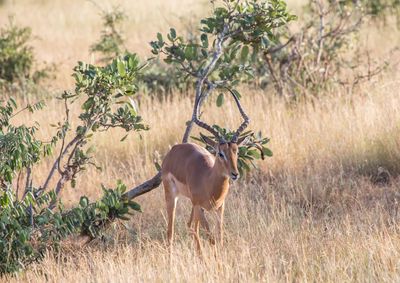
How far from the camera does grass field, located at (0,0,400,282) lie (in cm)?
591

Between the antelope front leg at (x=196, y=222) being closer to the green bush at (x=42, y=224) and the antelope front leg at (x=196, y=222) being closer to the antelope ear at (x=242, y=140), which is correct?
the green bush at (x=42, y=224)

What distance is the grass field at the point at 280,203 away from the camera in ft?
19.4

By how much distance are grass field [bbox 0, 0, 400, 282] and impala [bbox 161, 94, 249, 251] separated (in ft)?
0.85

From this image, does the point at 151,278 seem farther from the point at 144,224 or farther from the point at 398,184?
the point at 398,184

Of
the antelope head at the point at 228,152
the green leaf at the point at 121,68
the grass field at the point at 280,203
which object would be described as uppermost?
the green leaf at the point at 121,68

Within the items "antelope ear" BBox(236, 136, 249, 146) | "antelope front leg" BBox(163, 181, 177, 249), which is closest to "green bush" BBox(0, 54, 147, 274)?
"antelope front leg" BBox(163, 181, 177, 249)

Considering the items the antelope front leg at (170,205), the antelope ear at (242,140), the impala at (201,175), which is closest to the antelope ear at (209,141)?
the impala at (201,175)

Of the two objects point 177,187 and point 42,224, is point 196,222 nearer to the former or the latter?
point 177,187

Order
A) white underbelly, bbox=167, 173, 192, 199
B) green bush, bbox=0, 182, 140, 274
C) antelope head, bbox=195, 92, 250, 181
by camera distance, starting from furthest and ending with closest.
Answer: white underbelly, bbox=167, 173, 192, 199
green bush, bbox=0, 182, 140, 274
antelope head, bbox=195, 92, 250, 181

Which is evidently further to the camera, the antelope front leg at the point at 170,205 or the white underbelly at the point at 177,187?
the antelope front leg at the point at 170,205

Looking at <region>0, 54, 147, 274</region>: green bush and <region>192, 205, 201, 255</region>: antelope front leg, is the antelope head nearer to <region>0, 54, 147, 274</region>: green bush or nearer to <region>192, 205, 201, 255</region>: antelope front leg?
<region>192, 205, 201, 255</region>: antelope front leg

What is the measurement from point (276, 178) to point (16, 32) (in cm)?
695

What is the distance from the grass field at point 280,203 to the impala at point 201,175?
0.85ft

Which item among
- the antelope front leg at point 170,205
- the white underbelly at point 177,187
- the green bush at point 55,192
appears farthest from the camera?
the antelope front leg at point 170,205
